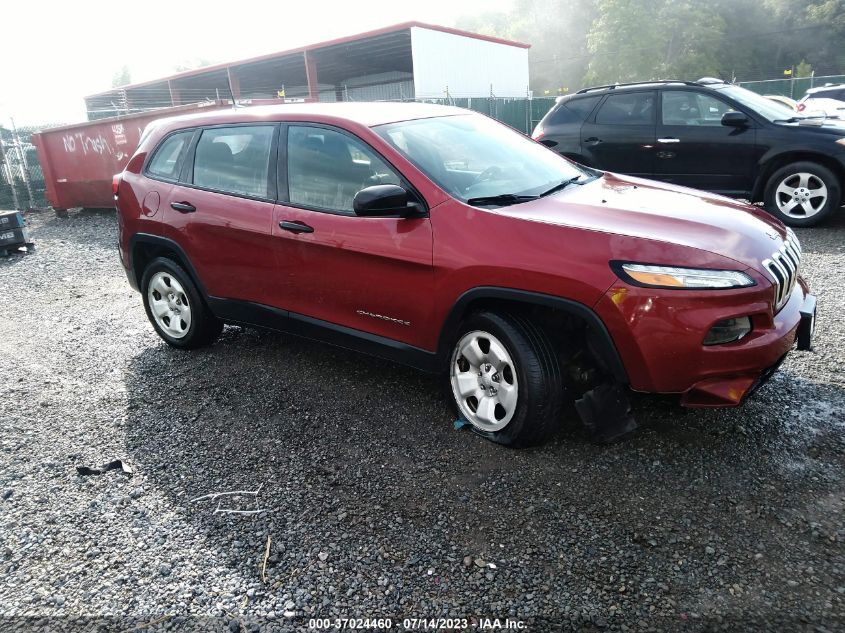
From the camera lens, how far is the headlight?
2.80 metres

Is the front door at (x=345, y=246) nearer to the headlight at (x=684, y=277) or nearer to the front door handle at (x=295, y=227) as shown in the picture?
the front door handle at (x=295, y=227)

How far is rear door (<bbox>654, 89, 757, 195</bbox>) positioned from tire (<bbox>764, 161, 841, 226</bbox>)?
32 centimetres

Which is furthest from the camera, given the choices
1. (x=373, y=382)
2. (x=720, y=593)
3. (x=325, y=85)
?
(x=325, y=85)

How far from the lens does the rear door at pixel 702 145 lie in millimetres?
7770

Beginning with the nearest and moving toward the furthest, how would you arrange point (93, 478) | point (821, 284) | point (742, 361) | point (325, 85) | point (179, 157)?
1. point (742, 361)
2. point (93, 478)
3. point (179, 157)
4. point (821, 284)
5. point (325, 85)

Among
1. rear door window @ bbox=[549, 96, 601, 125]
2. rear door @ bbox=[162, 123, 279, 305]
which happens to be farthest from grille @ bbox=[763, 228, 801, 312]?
rear door window @ bbox=[549, 96, 601, 125]

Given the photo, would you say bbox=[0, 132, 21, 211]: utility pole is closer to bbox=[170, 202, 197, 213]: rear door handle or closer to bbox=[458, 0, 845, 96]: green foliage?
bbox=[170, 202, 197, 213]: rear door handle

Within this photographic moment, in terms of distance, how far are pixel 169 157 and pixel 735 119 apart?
636cm

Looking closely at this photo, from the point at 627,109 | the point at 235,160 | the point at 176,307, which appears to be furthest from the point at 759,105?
the point at 176,307

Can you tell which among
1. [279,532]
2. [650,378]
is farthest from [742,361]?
[279,532]

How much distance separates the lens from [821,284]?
221 inches

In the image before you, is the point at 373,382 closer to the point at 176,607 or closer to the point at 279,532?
the point at 279,532

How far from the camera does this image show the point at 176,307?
500 centimetres

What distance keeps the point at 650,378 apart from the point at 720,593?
909 millimetres
